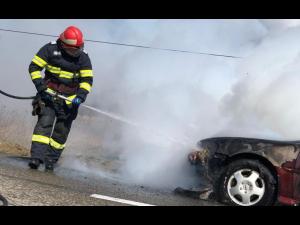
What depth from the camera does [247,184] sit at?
21.0ft

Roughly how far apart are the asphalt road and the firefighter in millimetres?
437

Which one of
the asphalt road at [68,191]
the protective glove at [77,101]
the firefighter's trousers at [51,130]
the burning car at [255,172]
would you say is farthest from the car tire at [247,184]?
the firefighter's trousers at [51,130]

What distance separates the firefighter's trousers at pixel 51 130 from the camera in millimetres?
7496

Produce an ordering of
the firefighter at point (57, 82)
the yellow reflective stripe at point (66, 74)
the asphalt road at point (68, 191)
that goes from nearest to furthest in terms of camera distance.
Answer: the asphalt road at point (68, 191) → the firefighter at point (57, 82) → the yellow reflective stripe at point (66, 74)

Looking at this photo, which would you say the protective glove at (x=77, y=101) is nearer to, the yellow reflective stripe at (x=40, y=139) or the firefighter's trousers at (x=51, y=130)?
the firefighter's trousers at (x=51, y=130)

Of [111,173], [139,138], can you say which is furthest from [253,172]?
[139,138]

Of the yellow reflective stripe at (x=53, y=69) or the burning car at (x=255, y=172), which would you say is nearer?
the burning car at (x=255, y=172)

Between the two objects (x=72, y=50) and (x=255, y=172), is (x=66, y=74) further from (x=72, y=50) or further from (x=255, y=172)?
(x=255, y=172)

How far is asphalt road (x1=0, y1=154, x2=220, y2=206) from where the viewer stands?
208 inches

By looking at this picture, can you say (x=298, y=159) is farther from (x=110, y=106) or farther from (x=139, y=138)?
(x=110, y=106)

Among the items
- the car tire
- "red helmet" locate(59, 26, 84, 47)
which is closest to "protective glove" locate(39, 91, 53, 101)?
"red helmet" locate(59, 26, 84, 47)

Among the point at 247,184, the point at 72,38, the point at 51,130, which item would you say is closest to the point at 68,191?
the point at 51,130

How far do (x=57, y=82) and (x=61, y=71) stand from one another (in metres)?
0.18

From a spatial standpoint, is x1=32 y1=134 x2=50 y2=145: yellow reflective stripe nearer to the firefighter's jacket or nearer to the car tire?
the firefighter's jacket
